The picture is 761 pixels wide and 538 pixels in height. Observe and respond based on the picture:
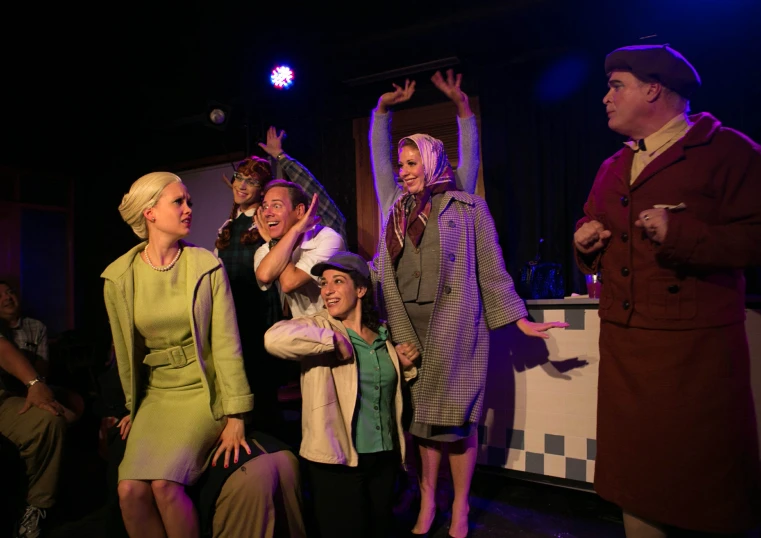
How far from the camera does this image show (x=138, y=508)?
1.83 meters

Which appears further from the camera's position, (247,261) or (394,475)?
(247,261)

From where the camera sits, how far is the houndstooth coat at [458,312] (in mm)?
2236

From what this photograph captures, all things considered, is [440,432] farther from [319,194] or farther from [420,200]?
[319,194]

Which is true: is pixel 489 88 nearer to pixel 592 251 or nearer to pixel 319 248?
pixel 319 248

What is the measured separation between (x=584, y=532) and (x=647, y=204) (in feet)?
5.68

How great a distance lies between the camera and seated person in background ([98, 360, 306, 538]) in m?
1.89

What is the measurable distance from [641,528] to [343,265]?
4.73 feet

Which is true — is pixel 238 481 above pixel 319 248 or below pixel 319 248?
below

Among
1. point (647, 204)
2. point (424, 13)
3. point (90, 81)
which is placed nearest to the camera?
point (647, 204)

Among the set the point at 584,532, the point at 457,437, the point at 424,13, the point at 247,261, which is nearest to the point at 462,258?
the point at 457,437

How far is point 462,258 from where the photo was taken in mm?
2344

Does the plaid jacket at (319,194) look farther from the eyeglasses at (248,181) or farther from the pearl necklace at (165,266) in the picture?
the pearl necklace at (165,266)

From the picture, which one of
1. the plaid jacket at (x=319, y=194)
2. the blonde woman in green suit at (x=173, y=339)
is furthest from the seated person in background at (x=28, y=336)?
the plaid jacket at (x=319, y=194)

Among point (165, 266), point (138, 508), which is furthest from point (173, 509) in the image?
point (165, 266)
